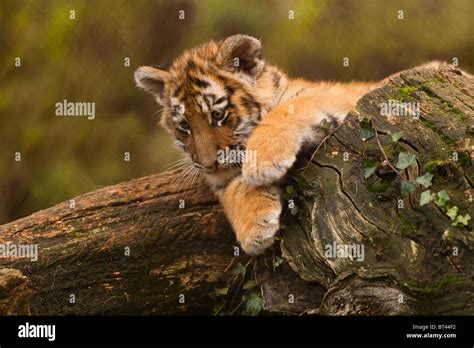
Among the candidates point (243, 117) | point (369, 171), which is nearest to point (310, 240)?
point (369, 171)

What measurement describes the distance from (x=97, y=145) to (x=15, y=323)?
3.29 m

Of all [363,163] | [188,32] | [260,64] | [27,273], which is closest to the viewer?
[363,163]

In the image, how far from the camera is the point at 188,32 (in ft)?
21.9

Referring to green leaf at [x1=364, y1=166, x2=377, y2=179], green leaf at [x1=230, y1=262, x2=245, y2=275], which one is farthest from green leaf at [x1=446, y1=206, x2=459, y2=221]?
green leaf at [x1=230, y1=262, x2=245, y2=275]

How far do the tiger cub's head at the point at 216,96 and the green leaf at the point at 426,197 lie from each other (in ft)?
4.67

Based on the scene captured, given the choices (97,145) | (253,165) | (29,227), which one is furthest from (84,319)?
(97,145)

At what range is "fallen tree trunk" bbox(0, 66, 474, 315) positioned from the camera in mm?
3119

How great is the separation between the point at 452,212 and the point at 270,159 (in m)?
1.05

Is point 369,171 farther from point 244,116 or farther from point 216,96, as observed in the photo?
point 216,96

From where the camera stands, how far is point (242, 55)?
458 cm

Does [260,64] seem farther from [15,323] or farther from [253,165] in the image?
[15,323]

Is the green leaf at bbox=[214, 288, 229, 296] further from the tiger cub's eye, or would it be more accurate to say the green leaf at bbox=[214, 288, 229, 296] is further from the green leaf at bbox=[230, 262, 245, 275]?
the tiger cub's eye

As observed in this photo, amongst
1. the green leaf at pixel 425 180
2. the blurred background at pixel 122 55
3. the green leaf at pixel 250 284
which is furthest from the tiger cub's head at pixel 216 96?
the blurred background at pixel 122 55

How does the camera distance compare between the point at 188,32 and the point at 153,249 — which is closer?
the point at 153,249
